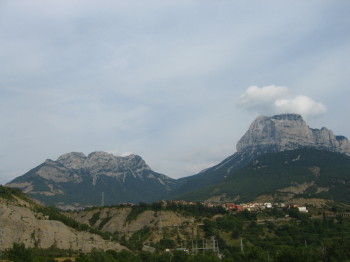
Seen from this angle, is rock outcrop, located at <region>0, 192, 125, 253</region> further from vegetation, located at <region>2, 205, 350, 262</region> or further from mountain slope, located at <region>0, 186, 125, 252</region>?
vegetation, located at <region>2, 205, 350, 262</region>

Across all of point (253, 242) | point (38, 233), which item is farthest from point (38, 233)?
point (253, 242)

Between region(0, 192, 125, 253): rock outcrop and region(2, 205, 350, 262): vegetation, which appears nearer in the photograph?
region(2, 205, 350, 262): vegetation

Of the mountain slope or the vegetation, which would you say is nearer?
the vegetation

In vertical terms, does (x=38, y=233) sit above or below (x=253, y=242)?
above

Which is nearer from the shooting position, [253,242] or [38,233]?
[38,233]

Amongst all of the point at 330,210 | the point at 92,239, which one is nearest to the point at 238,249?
the point at 92,239

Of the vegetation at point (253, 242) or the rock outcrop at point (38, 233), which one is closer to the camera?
the vegetation at point (253, 242)

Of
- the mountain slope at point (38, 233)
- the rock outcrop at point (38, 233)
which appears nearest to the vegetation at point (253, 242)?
the rock outcrop at point (38, 233)

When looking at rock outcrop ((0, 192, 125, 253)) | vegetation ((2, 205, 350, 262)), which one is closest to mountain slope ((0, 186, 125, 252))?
rock outcrop ((0, 192, 125, 253))

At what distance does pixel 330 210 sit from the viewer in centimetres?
17600

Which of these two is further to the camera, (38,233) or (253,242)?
(253,242)

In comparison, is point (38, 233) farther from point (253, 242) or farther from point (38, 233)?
point (253, 242)

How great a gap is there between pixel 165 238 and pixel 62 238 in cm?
3612

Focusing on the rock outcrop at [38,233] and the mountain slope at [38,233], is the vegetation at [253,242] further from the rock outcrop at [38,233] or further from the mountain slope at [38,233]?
the mountain slope at [38,233]
